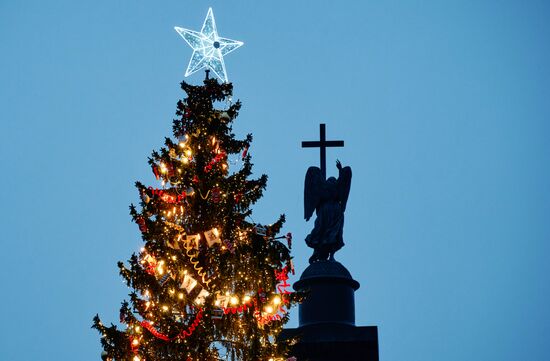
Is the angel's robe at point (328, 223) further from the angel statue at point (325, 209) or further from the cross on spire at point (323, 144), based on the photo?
the cross on spire at point (323, 144)

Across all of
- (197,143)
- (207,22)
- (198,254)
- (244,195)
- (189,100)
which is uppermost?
(207,22)

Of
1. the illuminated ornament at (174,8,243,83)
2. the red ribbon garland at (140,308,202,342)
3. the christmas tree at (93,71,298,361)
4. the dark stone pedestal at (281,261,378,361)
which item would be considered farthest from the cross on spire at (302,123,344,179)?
the red ribbon garland at (140,308,202,342)

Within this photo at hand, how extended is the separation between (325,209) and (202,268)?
1044cm

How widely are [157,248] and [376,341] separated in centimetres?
919

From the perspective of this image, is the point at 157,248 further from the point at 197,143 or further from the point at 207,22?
the point at 207,22

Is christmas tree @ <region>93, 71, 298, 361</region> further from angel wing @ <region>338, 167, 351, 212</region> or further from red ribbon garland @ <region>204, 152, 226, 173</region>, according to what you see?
angel wing @ <region>338, 167, 351, 212</region>

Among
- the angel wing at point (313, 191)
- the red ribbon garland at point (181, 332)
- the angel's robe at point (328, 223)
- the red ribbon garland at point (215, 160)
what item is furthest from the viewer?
the angel wing at point (313, 191)

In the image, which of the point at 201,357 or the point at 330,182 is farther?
the point at 330,182

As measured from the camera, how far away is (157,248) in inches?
477

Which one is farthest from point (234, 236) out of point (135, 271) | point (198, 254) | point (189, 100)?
point (189, 100)

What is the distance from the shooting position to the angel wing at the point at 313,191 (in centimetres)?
2244

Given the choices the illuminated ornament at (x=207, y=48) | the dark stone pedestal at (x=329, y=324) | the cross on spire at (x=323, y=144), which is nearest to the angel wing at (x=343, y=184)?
the cross on spire at (x=323, y=144)

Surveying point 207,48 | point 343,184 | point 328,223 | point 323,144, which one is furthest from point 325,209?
point 207,48

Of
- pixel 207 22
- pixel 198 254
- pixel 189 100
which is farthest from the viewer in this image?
pixel 207 22
